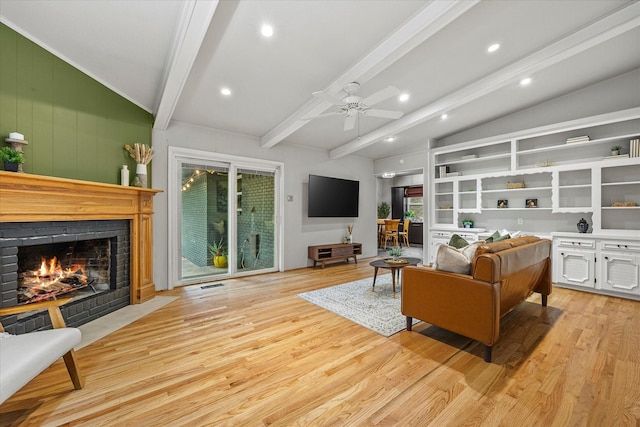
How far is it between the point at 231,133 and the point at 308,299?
3.16m

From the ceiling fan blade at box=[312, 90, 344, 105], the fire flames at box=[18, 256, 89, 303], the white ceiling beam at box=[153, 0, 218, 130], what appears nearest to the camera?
the white ceiling beam at box=[153, 0, 218, 130]

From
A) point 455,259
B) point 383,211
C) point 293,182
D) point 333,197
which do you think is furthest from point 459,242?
point 383,211

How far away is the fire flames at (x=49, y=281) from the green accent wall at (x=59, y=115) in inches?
39.3

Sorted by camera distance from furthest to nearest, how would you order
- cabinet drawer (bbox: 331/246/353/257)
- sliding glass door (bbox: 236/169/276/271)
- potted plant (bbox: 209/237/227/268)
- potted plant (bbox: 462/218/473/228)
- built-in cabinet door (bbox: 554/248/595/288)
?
cabinet drawer (bbox: 331/246/353/257) < potted plant (bbox: 462/218/473/228) < sliding glass door (bbox: 236/169/276/271) < potted plant (bbox: 209/237/227/268) < built-in cabinet door (bbox: 554/248/595/288)

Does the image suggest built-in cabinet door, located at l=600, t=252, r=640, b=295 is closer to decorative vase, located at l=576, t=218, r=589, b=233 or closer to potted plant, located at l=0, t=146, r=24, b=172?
decorative vase, located at l=576, t=218, r=589, b=233

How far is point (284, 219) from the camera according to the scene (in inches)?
215

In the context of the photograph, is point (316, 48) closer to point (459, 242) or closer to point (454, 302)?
point (459, 242)

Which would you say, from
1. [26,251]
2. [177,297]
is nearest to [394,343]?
[177,297]

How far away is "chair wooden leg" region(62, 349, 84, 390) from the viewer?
174 cm

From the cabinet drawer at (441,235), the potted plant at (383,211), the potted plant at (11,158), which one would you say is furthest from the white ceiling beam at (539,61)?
the potted plant at (383,211)

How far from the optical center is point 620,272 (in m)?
3.66

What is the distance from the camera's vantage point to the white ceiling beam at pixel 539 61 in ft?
9.34

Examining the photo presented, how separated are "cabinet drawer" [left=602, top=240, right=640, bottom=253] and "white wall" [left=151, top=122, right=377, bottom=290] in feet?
14.0

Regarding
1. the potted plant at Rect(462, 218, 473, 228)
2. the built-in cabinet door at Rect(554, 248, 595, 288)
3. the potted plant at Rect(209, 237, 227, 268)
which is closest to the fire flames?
the potted plant at Rect(209, 237, 227, 268)
